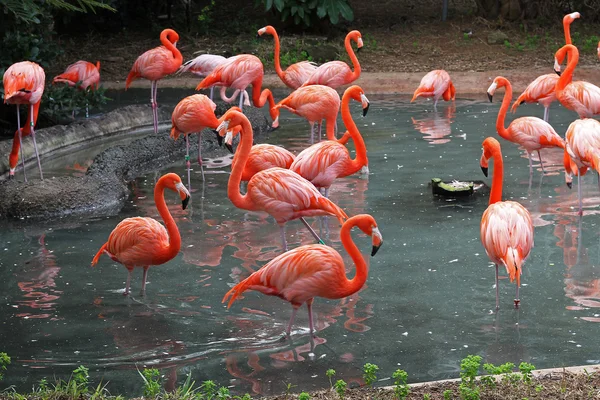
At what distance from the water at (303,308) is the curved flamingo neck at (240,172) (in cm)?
40

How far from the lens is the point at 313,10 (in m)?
14.7

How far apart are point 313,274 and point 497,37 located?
10.8m

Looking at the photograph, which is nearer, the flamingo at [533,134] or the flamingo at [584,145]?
the flamingo at [584,145]

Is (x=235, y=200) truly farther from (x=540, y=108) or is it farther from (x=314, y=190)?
(x=540, y=108)

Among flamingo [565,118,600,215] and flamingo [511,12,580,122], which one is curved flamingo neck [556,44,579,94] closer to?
flamingo [511,12,580,122]

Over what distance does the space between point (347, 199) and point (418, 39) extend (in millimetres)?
8027

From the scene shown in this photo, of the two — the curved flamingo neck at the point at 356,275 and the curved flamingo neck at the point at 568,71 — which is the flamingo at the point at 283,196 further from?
the curved flamingo neck at the point at 568,71

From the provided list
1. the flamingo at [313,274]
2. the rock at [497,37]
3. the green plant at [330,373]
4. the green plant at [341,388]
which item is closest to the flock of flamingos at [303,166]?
the flamingo at [313,274]

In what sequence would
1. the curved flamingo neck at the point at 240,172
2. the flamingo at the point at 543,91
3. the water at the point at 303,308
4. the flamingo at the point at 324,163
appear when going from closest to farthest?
the water at the point at 303,308
the curved flamingo neck at the point at 240,172
the flamingo at the point at 324,163
the flamingo at the point at 543,91

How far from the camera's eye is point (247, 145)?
5805 mm

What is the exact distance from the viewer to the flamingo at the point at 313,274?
4.24 metres

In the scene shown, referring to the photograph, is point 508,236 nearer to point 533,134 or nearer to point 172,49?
point 533,134

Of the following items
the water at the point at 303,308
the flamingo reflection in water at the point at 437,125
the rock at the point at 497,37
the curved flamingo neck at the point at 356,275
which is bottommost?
the water at the point at 303,308

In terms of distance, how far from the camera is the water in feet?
13.5
